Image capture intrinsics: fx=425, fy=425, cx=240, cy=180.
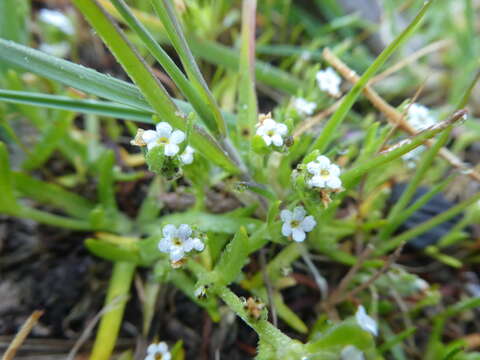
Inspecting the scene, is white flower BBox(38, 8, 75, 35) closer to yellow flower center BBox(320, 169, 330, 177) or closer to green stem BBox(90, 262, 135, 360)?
green stem BBox(90, 262, 135, 360)

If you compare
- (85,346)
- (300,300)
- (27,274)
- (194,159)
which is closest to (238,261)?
(194,159)

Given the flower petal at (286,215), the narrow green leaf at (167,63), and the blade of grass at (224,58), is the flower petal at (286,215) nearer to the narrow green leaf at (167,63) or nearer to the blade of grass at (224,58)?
the narrow green leaf at (167,63)

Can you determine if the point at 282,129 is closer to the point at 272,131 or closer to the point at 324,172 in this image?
the point at 272,131

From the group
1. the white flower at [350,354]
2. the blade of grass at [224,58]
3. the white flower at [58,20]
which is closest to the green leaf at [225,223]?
the white flower at [350,354]

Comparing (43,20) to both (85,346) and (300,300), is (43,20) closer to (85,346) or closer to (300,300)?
(85,346)

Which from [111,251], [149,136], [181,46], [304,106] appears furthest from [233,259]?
Result: [304,106]

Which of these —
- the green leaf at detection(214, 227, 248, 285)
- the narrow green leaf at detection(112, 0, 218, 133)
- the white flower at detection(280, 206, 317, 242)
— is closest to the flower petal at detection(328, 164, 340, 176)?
the white flower at detection(280, 206, 317, 242)

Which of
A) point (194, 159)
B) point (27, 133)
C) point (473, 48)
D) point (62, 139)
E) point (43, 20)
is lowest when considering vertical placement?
point (194, 159)
